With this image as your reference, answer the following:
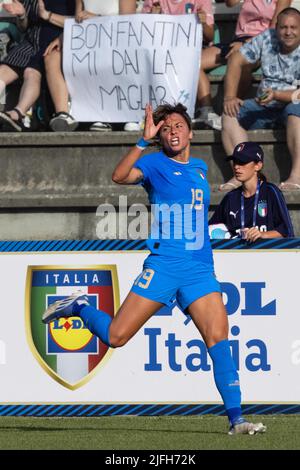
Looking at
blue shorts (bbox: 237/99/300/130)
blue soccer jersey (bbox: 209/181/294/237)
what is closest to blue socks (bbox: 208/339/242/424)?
blue soccer jersey (bbox: 209/181/294/237)

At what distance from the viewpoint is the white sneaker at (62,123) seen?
12148mm

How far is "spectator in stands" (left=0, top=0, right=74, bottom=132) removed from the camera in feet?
40.7

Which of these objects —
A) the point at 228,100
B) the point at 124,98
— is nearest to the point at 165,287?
the point at 228,100

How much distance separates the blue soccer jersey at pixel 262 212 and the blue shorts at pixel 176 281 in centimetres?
146

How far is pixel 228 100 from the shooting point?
1150 cm

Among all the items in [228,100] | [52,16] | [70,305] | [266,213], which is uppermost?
[52,16]

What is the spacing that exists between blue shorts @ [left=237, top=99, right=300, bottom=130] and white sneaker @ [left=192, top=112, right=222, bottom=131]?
0.23m

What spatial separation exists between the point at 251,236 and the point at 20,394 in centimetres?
214

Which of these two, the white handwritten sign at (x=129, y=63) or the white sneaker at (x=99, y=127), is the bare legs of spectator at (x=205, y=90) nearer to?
the white handwritten sign at (x=129, y=63)

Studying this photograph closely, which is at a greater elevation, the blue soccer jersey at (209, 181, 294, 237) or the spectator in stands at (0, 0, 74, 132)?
the spectator in stands at (0, 0, 74, 132)

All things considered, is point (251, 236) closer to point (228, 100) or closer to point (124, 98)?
point (228, 100)

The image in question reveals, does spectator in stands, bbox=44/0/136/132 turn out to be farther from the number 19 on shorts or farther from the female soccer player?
the number 19 on shorts

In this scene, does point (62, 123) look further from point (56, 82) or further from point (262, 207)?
point (262, 207)
